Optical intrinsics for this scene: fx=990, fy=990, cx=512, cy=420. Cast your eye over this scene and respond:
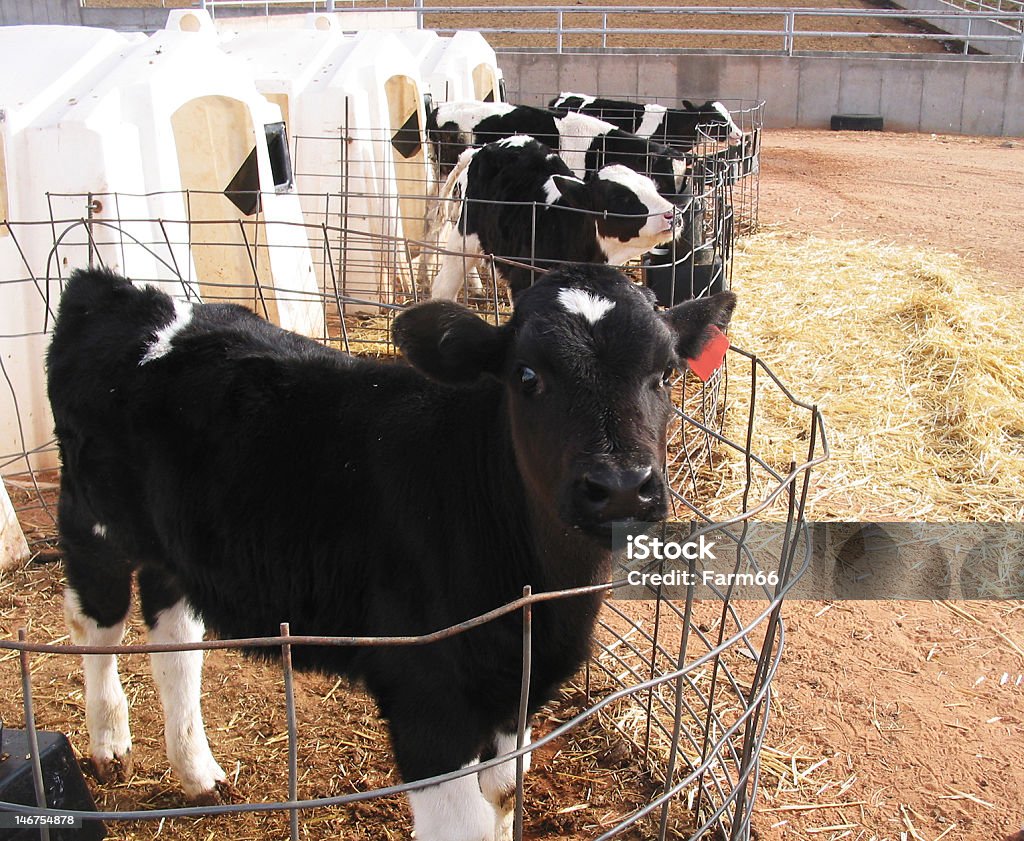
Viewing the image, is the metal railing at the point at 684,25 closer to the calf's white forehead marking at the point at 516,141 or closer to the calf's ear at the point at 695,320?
the calf's white forehead marking at the point at 516,141

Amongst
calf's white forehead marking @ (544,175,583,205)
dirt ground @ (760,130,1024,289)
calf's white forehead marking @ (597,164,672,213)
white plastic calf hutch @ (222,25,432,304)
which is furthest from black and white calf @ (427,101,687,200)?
dirt ground @ (760,130,1024,289)

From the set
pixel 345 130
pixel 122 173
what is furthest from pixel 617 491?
pixel 345 130

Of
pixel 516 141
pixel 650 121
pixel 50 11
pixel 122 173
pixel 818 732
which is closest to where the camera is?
pixel 818 732

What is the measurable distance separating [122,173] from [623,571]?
4.05 metres

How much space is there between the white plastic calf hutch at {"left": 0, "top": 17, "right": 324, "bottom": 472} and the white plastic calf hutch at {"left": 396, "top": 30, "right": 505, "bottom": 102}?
240 inches

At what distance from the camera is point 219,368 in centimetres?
312

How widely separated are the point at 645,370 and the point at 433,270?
791cm

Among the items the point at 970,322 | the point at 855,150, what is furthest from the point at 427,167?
the point at 855,150

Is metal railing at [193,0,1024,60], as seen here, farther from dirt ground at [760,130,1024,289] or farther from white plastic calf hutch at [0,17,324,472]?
white plastic calf hutch at [0,17,324,472]

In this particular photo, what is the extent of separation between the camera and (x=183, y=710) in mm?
3535

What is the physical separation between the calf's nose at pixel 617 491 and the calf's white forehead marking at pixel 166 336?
61.7 inches

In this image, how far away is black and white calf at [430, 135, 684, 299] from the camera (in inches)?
321

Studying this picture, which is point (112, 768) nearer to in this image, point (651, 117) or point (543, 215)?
point (543, 215)

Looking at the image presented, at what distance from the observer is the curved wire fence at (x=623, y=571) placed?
2.27 metres
